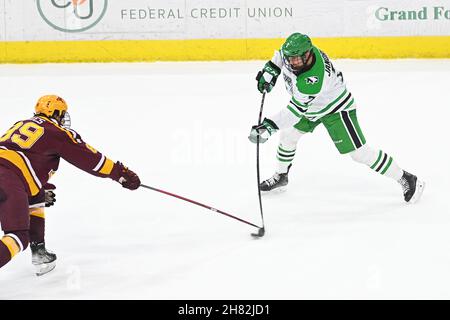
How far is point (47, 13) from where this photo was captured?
7508 millimetres

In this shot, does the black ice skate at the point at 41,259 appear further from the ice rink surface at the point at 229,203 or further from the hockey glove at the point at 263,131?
the hockey glove at the point at 263,131

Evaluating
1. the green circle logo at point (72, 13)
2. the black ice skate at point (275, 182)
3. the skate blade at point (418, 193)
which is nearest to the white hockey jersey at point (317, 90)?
the black ice skate at point (275, 182)

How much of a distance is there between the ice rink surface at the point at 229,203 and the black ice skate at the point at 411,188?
0.05 m

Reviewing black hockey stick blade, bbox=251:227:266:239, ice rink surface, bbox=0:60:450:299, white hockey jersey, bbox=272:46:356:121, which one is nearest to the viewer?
ice rink surface, bbox=0:60:450:299

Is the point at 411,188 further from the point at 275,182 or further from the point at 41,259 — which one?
the point at 41,259

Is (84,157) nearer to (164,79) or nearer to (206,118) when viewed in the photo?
(206,118)

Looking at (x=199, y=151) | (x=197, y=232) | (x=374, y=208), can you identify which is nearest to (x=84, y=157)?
(x=197, y=232)

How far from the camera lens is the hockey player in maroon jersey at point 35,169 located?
9.39 ft

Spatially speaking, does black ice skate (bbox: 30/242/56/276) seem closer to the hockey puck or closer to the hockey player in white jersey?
the hockey puck

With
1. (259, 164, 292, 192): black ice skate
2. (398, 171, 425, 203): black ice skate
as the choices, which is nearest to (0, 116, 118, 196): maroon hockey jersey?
(259, 164, 292, 192): black ice skate

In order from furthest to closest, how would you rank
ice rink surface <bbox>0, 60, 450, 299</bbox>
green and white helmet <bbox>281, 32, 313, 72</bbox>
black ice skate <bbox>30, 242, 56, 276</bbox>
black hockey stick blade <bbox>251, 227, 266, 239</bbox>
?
green and white helmet <bbox>281, 32, 313, 72</bbox>, black hockey stick blade <bbox>251, 227, 266, 239</bbox>, black ice skate <bbox>30, 242, 56, 276</bbox>, ice rink surface <bbox>0, 60, 450, 299</bbox>

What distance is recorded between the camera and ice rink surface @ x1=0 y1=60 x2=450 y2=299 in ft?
9.72

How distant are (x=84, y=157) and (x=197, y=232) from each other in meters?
0.77

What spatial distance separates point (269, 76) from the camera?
3980mm
